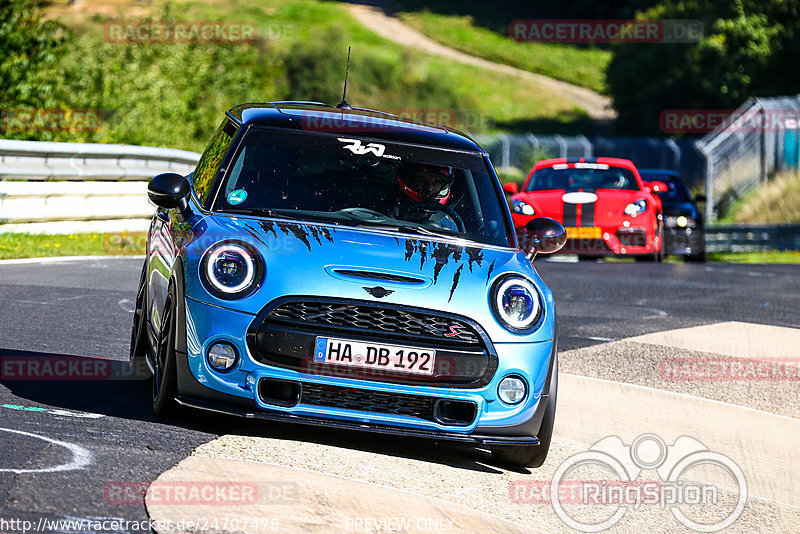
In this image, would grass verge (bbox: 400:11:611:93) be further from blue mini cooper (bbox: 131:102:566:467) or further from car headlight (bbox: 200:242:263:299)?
car headlight (bbox: 200:242:263:299)

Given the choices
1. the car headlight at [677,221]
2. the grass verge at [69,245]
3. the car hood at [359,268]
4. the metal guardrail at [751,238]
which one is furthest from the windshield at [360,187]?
the metal guardrail at [751,238]

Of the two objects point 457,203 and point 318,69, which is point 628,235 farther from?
point 318,69

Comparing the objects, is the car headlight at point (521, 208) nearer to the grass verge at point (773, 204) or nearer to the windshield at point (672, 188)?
the windshield at point (672, 188)

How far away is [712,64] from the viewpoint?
5722cm

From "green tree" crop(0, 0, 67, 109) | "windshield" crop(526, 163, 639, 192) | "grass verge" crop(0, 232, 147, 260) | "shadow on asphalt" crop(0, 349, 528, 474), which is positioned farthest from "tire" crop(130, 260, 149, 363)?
"green tree" crop(0, 0, 67, 109)

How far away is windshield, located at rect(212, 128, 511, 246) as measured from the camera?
648 centimetres

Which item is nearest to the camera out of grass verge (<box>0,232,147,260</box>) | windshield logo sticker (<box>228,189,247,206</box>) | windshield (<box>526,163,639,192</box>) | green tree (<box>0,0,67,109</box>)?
windshield logo sticker (<box>228,189,247,206</box>)

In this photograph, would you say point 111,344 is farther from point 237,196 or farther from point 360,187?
point 360,187

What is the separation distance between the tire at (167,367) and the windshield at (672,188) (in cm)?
1549

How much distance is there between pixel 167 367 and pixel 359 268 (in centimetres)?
99

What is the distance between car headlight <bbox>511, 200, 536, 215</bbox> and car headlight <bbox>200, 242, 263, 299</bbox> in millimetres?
10616

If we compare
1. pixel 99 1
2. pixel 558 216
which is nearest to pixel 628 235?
pixel 558 216

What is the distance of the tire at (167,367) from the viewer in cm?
589

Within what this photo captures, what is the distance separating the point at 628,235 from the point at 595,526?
502 inches
